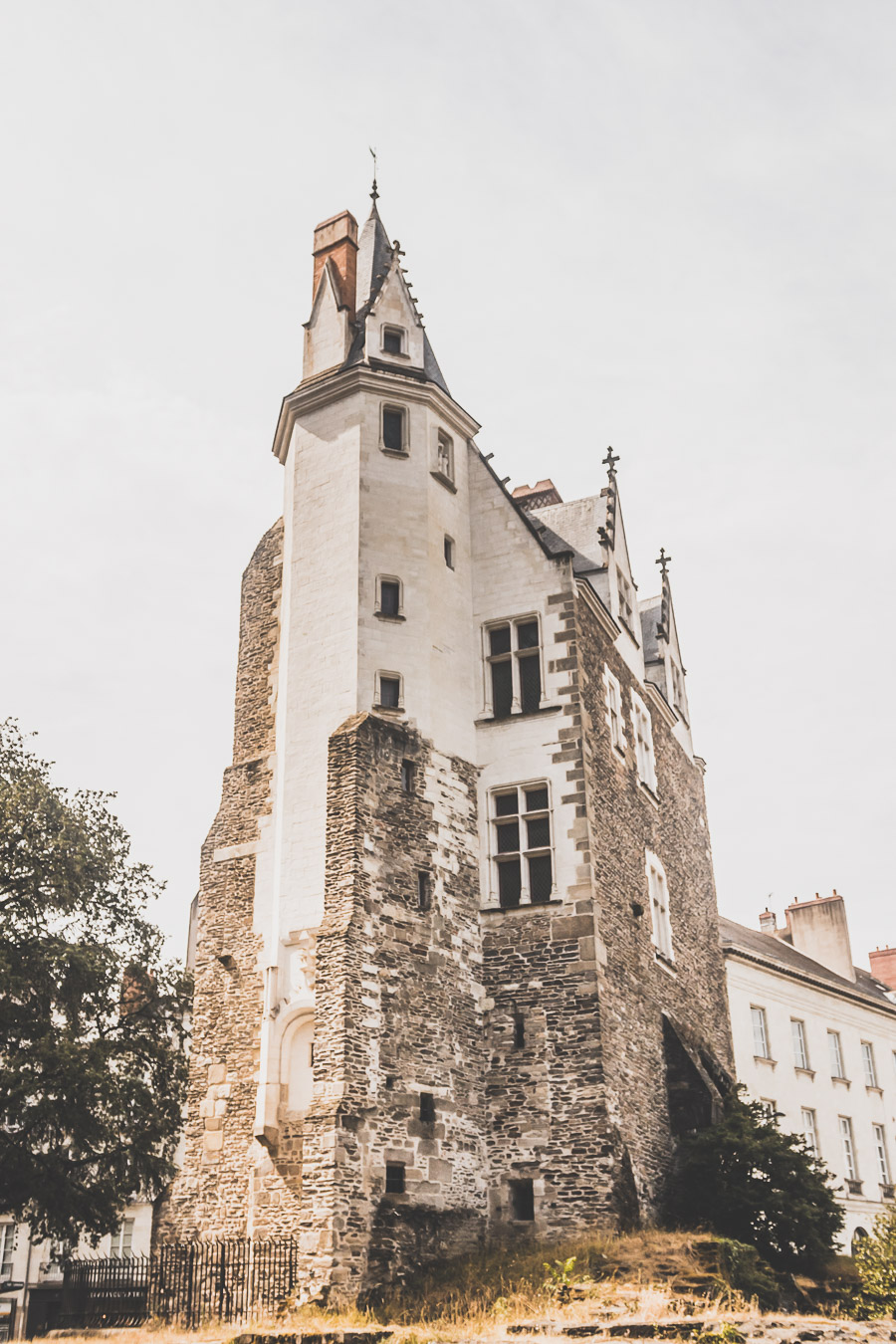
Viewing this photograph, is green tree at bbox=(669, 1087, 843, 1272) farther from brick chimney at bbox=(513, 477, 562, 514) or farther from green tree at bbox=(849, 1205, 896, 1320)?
brick chimney at bbox=(513, 477, 562, 514)

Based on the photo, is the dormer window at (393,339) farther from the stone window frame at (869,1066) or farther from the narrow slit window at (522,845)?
the stone window frame at (869,1066)

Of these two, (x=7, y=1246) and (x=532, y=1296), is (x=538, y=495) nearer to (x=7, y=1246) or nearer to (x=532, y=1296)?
(x=532, y=1296)

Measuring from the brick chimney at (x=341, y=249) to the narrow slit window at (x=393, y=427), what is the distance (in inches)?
126

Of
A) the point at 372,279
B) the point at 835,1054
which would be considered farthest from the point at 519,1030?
the point at 835,1054

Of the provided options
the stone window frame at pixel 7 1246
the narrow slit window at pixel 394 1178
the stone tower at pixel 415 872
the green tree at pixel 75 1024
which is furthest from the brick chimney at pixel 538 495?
the stone window frame at pixel 7 1246

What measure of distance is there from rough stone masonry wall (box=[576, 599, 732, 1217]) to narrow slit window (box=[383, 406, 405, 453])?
4.97m

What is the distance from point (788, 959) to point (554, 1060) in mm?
21476

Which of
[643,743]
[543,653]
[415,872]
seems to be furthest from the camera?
[643,743]

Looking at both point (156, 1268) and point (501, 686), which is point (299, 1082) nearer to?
point (156, 1268)

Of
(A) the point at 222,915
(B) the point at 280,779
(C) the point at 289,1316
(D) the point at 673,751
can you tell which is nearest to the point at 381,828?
(B) the point at 280,779

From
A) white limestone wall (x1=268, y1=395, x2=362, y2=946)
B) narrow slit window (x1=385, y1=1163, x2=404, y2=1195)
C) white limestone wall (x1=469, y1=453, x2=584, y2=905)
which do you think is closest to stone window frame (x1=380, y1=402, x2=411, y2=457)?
white limestone wall (x1=268, y1=395, x2=362, y2=946)

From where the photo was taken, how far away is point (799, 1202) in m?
22.2

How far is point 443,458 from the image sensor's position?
27.0 metres

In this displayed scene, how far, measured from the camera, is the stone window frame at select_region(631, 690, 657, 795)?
29.5 m
